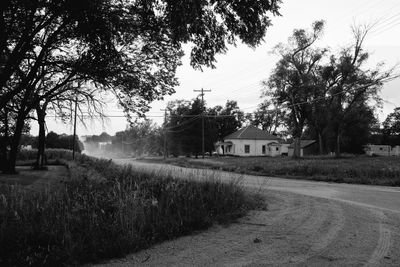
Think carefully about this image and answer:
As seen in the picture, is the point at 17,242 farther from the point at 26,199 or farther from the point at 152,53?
the point at 152,53

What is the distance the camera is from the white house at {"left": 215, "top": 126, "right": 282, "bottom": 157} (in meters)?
77.4

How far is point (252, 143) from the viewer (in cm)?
7812

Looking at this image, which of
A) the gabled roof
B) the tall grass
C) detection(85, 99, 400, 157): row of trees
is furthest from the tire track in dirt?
the gabled roof

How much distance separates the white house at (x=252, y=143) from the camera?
7744 cm

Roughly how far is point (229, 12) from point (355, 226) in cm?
540

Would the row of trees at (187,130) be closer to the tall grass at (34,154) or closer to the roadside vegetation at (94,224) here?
the tall grass at (34,154)

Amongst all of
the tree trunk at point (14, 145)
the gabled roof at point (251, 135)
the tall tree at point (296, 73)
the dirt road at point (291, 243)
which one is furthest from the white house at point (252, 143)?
the dirt road at point (291, 243)

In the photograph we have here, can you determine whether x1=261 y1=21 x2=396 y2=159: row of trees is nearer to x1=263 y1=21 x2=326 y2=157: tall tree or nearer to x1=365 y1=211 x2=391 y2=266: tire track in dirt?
x1=263 y1=21 x2=326 y2=157: tall tree

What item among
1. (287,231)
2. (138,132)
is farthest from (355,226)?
(138,132)

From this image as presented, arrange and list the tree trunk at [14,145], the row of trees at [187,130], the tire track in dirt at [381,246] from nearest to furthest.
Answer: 1. the tire track in dirt at [381,246]
2. the tree trunk at [14,145]
3. the row of trees at [187,130]

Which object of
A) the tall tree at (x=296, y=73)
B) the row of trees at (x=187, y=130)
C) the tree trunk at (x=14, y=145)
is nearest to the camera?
the tree trunk at (x=14, y=145)

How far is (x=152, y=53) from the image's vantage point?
624 inches

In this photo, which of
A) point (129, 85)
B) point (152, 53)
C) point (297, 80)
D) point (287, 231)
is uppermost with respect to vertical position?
point (297, 80)

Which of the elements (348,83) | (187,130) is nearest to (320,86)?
(348,83)
